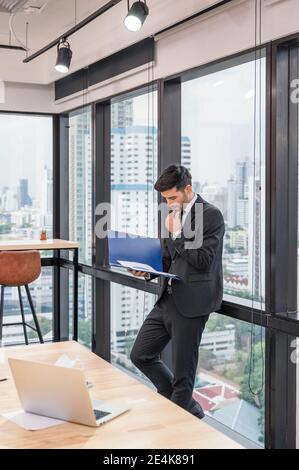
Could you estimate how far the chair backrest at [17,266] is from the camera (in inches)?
172

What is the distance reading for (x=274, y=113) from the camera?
2957 millimetres

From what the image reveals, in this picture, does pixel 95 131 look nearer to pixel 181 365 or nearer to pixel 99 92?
pixel 99 92

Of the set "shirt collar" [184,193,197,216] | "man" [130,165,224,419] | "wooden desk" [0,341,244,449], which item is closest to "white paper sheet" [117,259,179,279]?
"man" [130,165,224,419]

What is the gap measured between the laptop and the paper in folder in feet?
4.97

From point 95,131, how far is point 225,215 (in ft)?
6.41

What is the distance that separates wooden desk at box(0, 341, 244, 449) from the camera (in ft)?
4.43

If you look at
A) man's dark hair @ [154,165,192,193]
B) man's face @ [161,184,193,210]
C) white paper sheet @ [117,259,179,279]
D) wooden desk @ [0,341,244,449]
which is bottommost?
wooden desk @ [0,341,244,449]

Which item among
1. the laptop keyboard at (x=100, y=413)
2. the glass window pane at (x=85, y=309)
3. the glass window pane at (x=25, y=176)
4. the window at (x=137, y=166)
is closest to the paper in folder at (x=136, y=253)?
the window at (x=137, y=166)

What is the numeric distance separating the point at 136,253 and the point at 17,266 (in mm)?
1505

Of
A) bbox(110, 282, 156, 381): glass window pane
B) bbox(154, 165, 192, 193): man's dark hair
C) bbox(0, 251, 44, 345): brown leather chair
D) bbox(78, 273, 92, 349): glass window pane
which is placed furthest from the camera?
bbox(78, 273, 92, 349): glass window pane

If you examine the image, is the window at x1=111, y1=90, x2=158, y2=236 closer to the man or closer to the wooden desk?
the man

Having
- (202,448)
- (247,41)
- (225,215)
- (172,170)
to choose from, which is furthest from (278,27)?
(202,448)

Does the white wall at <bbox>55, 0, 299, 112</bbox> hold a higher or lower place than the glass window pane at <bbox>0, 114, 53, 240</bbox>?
higher

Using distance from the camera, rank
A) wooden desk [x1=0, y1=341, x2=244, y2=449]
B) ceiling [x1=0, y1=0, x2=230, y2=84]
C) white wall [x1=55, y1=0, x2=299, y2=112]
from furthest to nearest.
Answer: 1. ceiling [x1=0, y1=0, x2=230, y2=84]
2. white wall [x1=55, y1=0, x2=299, y2=112]
3. wooden desk [x1=0, y1=341, x2=244, y2=449]
